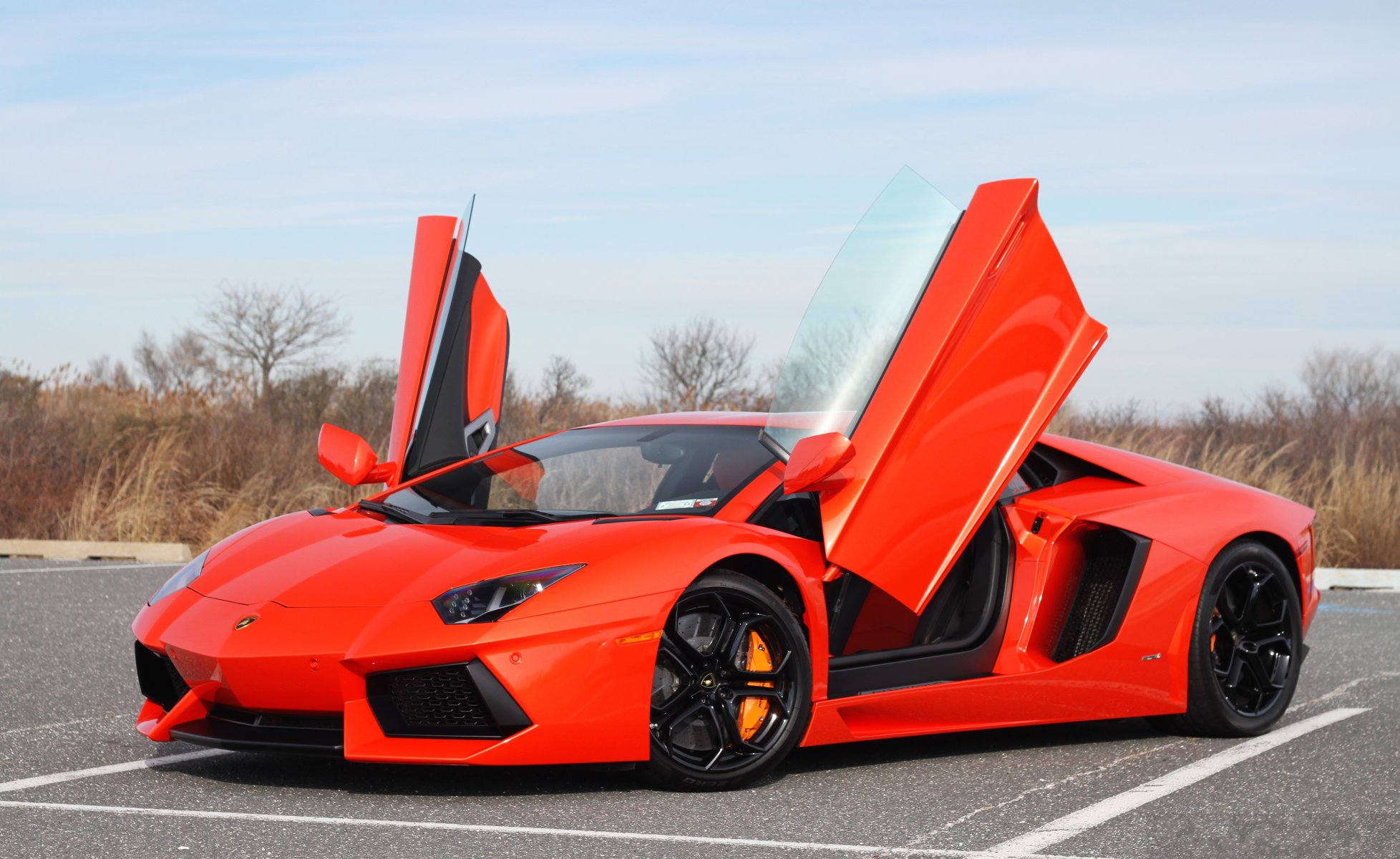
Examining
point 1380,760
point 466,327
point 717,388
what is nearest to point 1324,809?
point 1380,760

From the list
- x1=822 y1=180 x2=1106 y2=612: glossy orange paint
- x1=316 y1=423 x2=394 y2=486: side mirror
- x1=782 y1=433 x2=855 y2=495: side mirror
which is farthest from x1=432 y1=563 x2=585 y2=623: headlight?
x1=316 y1=423 x2=394 y2=486: side mirror

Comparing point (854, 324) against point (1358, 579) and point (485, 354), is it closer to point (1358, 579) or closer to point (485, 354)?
point (485, 354)

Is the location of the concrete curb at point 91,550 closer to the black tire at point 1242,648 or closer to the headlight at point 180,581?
the headlight at point 180,581

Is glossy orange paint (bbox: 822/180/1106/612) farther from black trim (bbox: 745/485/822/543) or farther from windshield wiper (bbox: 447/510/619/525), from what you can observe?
windshield wiper (bbox: 447/510/619/525)

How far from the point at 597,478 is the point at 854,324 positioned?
1091 millimetres

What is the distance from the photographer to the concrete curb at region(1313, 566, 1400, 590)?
12.2 metres

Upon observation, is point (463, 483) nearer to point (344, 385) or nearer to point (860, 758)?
point (860, 758)

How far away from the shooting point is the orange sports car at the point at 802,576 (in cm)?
427

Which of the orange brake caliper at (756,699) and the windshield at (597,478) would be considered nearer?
the orange brake caliper at (756,699)

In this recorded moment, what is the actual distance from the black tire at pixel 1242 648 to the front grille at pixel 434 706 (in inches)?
108

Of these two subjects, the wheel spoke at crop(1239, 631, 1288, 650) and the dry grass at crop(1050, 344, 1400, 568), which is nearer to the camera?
the wheel spoke at crop(1239, 631, 1288, 650)

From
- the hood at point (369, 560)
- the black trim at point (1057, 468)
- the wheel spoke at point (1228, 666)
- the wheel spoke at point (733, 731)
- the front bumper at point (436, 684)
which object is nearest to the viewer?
the front bumper at point (436, 684)

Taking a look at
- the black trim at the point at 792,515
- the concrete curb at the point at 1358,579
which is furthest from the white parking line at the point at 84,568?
the concrete curb at the point at 1358,579

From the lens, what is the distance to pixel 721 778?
4531mm
